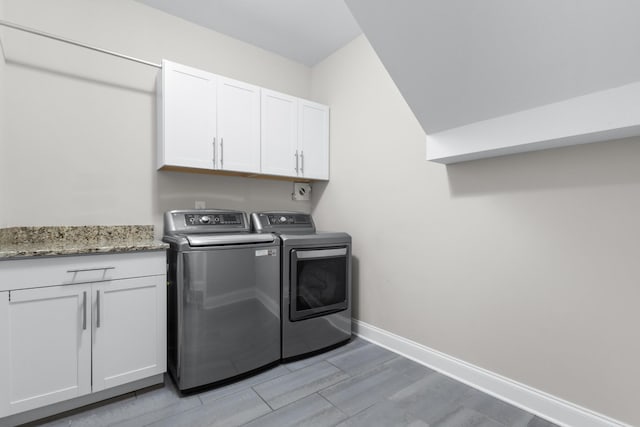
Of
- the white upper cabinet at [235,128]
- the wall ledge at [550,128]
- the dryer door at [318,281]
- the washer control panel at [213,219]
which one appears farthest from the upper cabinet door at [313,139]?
the wall ledge at [550,128]

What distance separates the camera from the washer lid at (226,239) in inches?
69.8

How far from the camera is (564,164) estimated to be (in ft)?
4.98

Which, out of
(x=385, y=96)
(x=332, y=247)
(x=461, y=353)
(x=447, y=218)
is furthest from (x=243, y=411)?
(x=385, y=96)

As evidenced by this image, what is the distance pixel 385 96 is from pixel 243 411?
237cm

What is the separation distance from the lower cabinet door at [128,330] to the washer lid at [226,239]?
0.30 meters

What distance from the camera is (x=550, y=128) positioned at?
138 cm

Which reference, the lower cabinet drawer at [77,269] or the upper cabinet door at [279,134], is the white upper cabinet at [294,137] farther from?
the lower cabinet drawer at [77,269]

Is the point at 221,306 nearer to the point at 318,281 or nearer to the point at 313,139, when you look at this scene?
the point at 318,281

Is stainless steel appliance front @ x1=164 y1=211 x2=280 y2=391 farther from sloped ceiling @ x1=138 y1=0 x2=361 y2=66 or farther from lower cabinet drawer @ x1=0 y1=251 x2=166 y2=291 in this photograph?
sloped ceiling @ x1=138 y1=0 x2=361 y2=66

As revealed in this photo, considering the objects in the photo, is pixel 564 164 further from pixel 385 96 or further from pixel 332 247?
pixel 332 247

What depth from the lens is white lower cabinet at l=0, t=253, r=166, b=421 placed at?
4.60 ft

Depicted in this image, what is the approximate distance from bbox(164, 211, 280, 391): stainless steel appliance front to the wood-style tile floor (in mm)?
145

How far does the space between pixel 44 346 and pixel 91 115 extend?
4.92 ft

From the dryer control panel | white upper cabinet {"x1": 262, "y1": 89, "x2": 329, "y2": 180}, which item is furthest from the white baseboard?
white upper cabinet {"x1": 262, "y1": 89, "x2": 329, "y2": 180}
